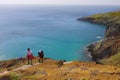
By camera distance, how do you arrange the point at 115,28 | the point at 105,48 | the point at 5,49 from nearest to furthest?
the point at 105,48, the point at 5,49, the point at 115,28

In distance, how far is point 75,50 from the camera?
274 feet

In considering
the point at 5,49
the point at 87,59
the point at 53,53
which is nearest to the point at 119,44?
the point at 87,59

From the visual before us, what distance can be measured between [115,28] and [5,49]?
47494mm

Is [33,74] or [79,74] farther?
[33,74]

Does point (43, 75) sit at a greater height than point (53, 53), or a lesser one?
greater

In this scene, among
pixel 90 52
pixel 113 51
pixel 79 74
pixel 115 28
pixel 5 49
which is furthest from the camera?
pixel 115 28

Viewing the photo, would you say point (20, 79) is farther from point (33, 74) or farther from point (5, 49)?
point (5, 49)

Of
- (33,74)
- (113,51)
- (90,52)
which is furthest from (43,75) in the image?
(90,52)

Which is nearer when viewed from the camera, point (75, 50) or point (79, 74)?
point (79, 74)

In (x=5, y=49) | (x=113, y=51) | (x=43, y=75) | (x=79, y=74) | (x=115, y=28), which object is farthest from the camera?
(x=115, y=28)

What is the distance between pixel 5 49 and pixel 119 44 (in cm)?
4350

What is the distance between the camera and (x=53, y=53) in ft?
270

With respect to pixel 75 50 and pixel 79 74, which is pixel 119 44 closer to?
pixel 75 50

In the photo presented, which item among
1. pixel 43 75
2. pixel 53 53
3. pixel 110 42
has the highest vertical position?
pixel 43 75
